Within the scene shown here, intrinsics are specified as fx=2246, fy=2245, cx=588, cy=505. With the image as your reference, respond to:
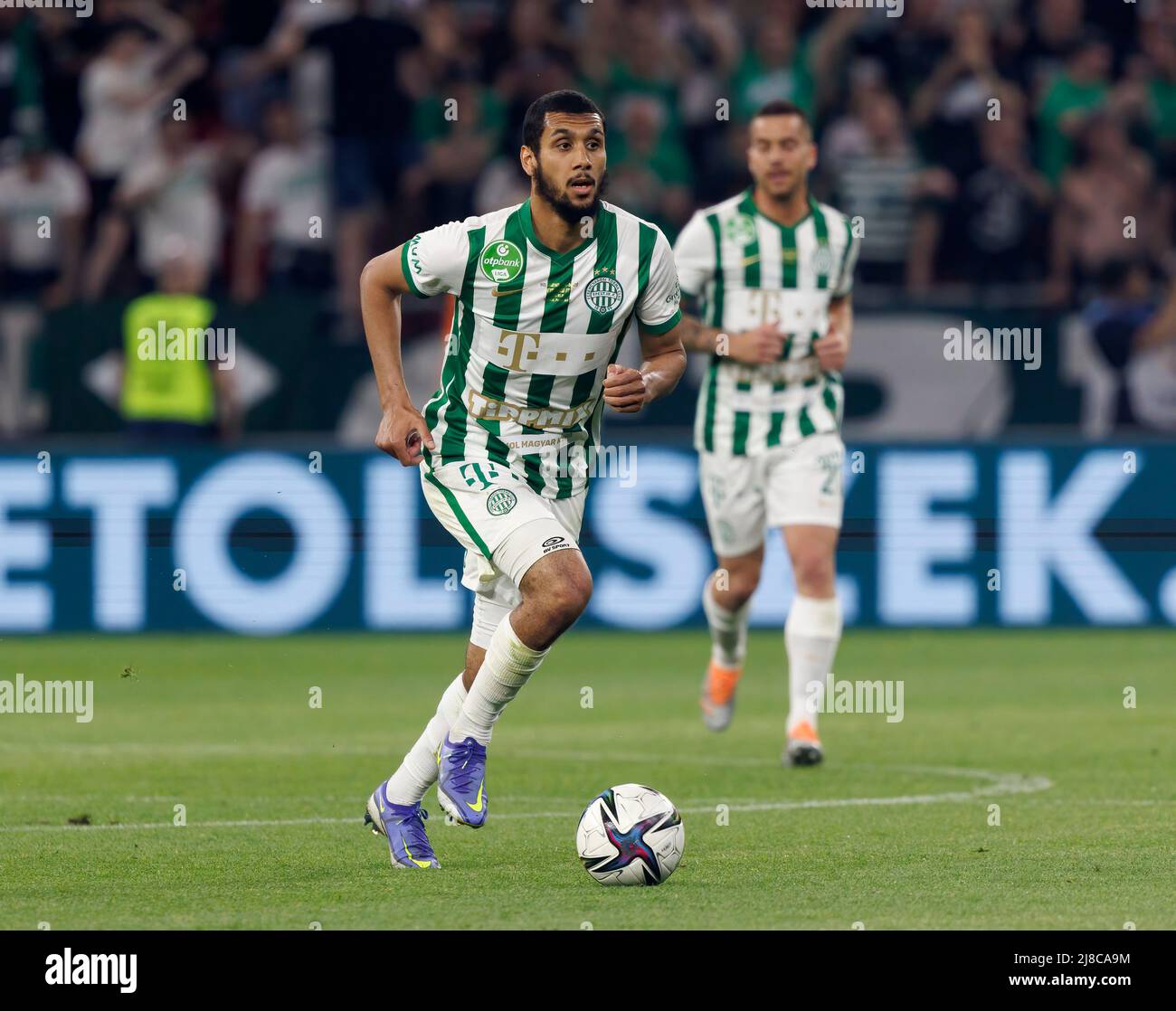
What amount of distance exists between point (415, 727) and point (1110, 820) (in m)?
4.07

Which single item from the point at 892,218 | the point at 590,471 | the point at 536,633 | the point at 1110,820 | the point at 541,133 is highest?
the point at 892,218

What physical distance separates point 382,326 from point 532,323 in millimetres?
465

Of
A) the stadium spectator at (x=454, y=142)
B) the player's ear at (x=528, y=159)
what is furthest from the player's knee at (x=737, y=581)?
the stadium spectator at (x=454, y=142)

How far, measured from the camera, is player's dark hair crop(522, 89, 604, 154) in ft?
22.0

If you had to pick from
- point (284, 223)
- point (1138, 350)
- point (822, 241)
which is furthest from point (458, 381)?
point (284, 223)

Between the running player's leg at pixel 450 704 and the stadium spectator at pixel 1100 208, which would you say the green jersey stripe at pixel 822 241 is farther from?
the stadium spectator at pixel 1100 208

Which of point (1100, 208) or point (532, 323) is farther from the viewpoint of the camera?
point (1100, 208)

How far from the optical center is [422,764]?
22.4 ft

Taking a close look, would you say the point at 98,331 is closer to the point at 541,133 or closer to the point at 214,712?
the point at 214,712

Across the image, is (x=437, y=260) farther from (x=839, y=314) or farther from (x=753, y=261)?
(x=839, y=314)

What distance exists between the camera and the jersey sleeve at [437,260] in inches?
271

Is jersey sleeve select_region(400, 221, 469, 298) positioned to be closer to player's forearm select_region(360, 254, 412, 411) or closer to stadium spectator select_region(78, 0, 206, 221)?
player's forearm select_region(360, 254, 412, 411)

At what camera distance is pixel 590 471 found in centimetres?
737
